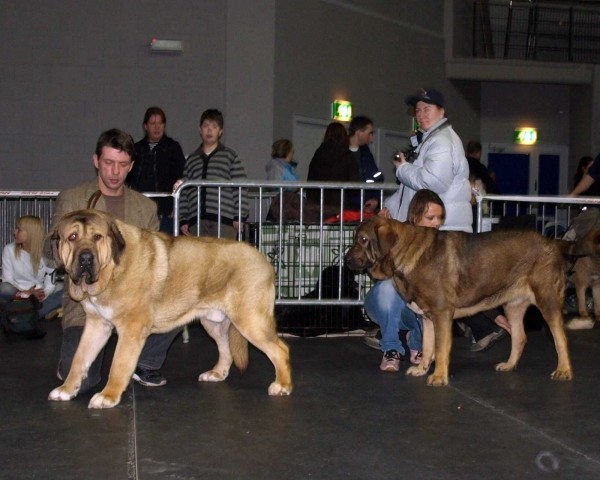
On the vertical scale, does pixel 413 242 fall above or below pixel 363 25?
below

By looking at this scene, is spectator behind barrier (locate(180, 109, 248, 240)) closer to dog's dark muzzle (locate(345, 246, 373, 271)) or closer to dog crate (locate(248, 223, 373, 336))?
dog crate (locate(248, 223, 373, 336))

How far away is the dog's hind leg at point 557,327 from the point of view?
5961 millimetres

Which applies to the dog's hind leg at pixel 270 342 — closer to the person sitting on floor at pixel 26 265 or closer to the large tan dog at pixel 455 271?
the large tan dog at pixel 455 271

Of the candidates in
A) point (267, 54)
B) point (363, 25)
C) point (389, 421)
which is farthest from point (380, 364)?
point (363, 25)

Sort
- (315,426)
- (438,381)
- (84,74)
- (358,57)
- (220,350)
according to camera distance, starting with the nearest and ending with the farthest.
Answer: (315,426), (438,381), (220,350), (84,74), (358,57)

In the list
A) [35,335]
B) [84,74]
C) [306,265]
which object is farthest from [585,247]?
[84,74]

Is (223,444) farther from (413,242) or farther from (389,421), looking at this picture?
(413,242)

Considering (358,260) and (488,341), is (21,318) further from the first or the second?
(488,341)

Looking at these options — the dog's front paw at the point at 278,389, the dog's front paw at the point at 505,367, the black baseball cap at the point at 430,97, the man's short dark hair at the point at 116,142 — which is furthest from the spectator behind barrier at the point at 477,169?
the man's short dark hair at the point at 116,142

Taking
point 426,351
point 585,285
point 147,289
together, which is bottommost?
point 426,351

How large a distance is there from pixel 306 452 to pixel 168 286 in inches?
60.8

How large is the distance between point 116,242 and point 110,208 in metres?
0.92

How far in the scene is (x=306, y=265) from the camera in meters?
8.09

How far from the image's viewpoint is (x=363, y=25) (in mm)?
15156
